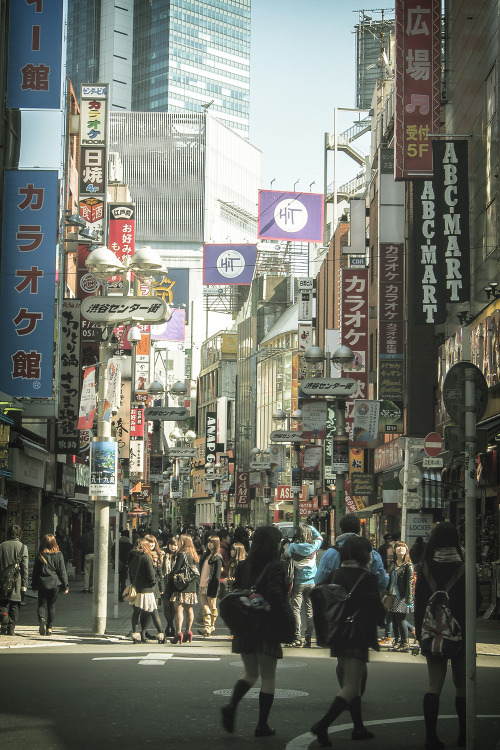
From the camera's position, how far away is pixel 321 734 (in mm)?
8812

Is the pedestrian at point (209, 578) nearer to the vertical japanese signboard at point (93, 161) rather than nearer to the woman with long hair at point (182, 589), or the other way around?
the woman with long hair at point (182, 589)

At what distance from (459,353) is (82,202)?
15.8 meters

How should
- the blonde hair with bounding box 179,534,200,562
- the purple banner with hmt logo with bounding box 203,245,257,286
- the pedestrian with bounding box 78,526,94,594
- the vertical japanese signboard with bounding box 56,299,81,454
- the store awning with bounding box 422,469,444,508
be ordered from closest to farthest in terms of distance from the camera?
the blonde hair with bounding box 179,534,200,562 → the vertical japanese signboard with bounding box 56,299,81,454 → the pedestrian with bounding box 78,526,94,594 → the store awning with bounding box 422,469,444,508 → the purple banner with hmt logo with bounding box 203,245,257,286

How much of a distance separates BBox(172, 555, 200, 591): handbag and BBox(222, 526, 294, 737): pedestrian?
8311mm

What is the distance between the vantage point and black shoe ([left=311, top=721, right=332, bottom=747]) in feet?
28.8

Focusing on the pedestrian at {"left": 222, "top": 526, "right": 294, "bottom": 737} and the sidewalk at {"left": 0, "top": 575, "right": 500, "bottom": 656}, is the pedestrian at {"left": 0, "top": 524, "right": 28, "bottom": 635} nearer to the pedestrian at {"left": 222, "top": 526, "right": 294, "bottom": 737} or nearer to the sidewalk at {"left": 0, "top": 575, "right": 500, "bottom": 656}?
the sidewalk at {"left": 0, "top": 575, "right": 500, "bottom": 656}

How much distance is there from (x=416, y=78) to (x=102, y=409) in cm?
1214

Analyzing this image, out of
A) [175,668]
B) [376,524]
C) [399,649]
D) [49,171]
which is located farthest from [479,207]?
[376,524]

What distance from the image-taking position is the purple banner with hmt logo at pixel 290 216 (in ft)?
354

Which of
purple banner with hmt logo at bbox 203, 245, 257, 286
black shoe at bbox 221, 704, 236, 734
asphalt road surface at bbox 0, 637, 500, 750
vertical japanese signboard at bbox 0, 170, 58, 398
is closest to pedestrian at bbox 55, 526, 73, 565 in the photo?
vertical japanese signboard at bbox 0, 170, 58, 398

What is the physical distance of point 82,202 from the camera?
3916 cm

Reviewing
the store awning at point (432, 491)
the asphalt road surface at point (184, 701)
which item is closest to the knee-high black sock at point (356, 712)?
the asphalt road surface at point (184, 701)

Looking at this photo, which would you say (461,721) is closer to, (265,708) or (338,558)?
(265,708)

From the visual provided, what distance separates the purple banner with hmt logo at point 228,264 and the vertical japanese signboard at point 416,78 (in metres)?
98.0
